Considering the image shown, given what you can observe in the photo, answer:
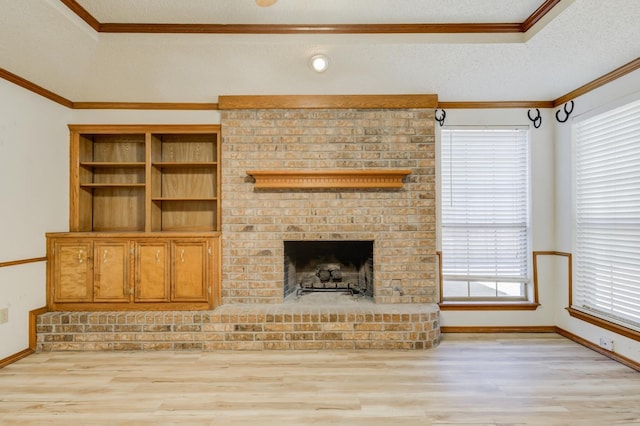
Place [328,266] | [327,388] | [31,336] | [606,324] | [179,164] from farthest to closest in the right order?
1. [328,266]
2. [179,164]
3. [31,336]
4. [606,324]
5. [327,388]

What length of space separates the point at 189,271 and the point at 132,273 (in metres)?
0.53

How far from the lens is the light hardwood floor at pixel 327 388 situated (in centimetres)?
215

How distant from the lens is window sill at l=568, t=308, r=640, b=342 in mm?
2789

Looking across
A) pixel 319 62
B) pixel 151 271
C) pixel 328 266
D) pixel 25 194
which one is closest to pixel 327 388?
pixel 328 266

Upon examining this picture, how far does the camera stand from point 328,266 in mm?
3971

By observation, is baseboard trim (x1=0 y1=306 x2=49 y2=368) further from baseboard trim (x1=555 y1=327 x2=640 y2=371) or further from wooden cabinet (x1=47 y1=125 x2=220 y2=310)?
baseboard trim (x1=555 y1=327 x2=640 y2=371)

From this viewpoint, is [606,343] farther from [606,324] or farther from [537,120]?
[537,120]

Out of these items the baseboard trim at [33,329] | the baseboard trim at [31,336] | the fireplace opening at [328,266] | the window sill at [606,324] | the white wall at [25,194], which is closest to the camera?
the window sill at [606,324]

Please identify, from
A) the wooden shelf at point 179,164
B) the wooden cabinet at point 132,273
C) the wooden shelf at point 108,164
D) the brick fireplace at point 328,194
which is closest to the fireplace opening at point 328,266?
the brick fireplace at point 328,194

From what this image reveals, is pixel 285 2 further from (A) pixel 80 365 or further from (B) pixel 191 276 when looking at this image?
(A) pixel 80 365

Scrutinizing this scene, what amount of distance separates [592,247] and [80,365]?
4486 mm

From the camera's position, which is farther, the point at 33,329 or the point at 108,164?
the point at 108,164

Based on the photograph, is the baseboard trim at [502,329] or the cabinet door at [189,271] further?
the baseboard trim at [502,329]

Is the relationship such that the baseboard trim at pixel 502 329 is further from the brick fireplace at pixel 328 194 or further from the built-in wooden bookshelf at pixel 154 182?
the built-in wooden bookshelf at pixel 154 182
